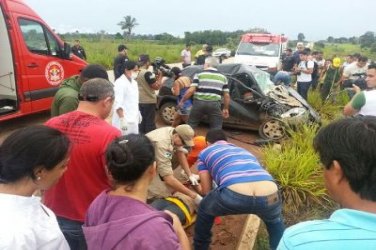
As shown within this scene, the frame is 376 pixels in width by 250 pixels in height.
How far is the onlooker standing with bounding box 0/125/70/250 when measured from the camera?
1.49 meters

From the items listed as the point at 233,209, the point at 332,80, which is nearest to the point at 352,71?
the point at 332,80

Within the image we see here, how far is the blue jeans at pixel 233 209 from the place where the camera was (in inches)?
120

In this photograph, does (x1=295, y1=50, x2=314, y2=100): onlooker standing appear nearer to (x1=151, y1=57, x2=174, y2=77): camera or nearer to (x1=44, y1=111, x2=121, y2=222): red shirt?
(x1=151, y1=57, x2=174, y2=77): camera

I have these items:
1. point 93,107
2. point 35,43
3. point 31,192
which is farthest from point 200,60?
point 31,192

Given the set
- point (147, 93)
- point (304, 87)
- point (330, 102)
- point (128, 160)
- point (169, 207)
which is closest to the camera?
point (128, 160)

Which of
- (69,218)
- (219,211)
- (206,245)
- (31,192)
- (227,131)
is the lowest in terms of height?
(227,131)

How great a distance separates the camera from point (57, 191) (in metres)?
2.50

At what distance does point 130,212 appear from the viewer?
172 centimetres

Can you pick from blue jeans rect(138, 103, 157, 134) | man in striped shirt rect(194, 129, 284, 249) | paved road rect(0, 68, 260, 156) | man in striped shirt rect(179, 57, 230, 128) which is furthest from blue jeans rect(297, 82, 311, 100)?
man in striped shirt rect(194, 129, 284, 249)

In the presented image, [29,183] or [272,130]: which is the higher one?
[29,183]

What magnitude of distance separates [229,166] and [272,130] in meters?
4.40

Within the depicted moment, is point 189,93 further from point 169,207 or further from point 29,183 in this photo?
point 29,183

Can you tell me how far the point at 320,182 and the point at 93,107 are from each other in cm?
337

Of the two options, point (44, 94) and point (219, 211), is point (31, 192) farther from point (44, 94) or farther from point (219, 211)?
point (44, 94)
